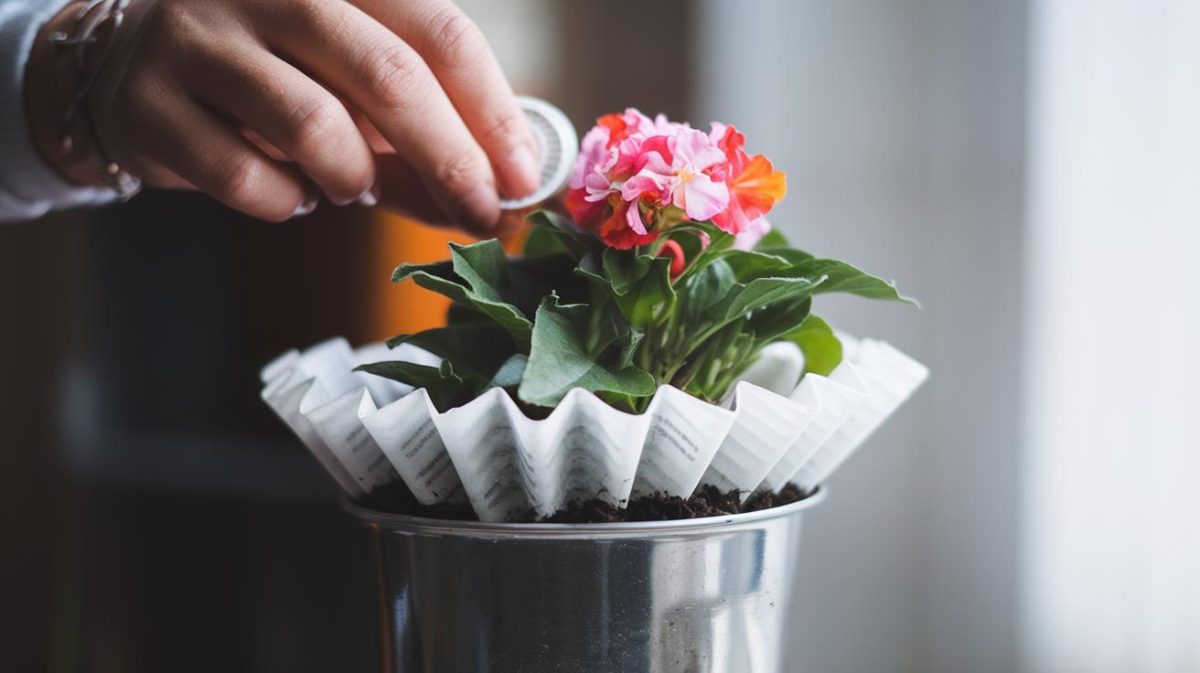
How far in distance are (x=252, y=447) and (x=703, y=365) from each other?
1.27m

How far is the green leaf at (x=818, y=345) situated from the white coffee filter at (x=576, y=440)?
29 mm

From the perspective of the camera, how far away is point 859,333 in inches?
73.4

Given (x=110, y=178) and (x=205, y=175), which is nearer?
(x=205, y=175)

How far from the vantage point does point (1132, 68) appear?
1.52 m

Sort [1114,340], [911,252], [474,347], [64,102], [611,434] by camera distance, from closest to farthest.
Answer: [611,434] < [474,347] < [64,102] < [1114,340] < [911,252]

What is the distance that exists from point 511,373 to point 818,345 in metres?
0.20

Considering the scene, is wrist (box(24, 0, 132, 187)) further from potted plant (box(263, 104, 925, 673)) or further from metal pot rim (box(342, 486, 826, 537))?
metal pot rim (box(342, 486, 826, 537))

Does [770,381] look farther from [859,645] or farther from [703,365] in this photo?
[859,645]

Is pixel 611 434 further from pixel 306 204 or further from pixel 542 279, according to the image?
pixel 306 204

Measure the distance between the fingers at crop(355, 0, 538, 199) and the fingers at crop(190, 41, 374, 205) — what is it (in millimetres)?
61

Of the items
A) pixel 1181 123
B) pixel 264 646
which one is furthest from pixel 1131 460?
pixel 264 646

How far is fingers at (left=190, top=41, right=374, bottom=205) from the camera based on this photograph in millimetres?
499

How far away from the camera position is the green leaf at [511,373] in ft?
1.55

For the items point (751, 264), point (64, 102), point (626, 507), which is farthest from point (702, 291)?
point (64, 102)
